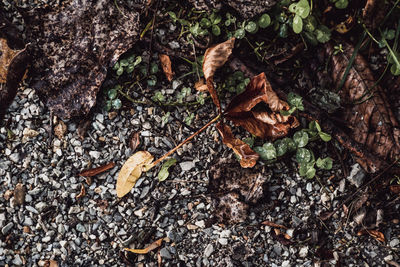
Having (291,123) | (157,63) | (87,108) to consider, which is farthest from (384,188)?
(87,108)

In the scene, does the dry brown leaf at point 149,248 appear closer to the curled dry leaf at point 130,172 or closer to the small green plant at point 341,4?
the curled dry leaf at point 130,172

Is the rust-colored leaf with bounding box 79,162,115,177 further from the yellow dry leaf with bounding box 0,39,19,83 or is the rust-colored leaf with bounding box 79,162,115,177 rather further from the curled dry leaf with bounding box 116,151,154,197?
the yellow dry leaf with bounding box 0,39,19,83

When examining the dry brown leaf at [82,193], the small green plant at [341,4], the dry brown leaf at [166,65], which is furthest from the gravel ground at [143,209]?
the small green plant at [341,4]

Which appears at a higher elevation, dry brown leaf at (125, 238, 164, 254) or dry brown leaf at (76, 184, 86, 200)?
dry brown leaf at (76, 184, 86, 200)

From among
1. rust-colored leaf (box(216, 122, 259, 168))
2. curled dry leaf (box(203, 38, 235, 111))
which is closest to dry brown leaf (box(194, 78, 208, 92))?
curled dry leaf (box(203, 38, 235, 111))

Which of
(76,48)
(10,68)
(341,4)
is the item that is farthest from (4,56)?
(341,4)

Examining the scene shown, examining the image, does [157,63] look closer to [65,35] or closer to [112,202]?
[65,35]
